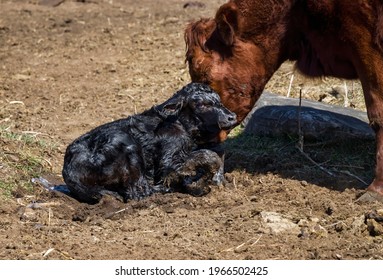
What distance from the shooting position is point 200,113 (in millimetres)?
6898

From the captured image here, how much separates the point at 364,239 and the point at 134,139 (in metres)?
1.93

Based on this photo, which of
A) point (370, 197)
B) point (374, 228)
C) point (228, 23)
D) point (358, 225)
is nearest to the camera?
point (374, 228)

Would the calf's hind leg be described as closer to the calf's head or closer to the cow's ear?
the calf's head

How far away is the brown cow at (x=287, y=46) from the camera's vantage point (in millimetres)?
6688

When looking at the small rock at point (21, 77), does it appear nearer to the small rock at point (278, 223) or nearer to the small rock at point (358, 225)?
the small rock at point (278, 223)

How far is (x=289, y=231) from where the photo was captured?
5.97 metres

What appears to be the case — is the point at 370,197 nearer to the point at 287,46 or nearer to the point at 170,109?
the point at 287,46

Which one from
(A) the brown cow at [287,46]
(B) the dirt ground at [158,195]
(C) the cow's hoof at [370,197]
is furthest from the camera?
(A) the brown cow at [287,46]

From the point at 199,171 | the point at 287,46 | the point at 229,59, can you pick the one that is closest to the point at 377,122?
the point at 287,46

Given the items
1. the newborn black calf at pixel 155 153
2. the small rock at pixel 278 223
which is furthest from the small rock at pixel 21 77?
the small rock at pixel 278 223

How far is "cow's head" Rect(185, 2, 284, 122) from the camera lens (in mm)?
7168

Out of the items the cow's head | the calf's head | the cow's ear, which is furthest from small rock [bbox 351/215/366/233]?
the cow's ear

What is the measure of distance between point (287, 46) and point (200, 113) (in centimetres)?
90
